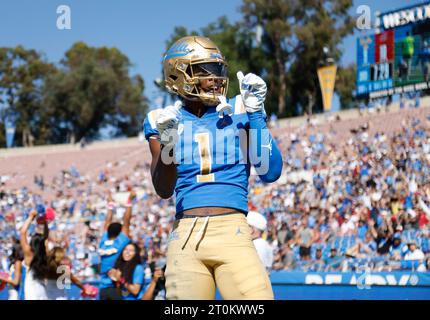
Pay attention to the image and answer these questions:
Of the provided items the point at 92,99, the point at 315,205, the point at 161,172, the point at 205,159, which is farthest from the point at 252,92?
the point at 92,99

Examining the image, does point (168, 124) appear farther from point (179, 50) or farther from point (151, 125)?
point (179, 50)

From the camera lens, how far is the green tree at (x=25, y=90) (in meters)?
51.9

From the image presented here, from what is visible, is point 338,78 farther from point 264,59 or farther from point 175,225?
point 175,225

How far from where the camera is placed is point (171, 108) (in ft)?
13.3

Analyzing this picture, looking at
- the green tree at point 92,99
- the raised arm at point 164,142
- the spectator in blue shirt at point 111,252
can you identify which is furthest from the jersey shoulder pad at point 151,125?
the green tree at point 92,99

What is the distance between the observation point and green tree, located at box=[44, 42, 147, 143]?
51844 mm

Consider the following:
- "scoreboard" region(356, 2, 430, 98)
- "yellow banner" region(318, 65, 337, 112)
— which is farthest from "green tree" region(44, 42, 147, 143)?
"scoreboard" region(356, 2, 430, 98)

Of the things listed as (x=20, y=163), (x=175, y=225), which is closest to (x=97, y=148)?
(x=20, y=163)

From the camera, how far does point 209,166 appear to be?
13.4ft

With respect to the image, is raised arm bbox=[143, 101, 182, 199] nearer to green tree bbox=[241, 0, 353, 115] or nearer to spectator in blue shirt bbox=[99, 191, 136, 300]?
spectator in blue shirt bbox=[99, 191, 136, 300]

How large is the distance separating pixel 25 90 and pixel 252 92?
165 feet

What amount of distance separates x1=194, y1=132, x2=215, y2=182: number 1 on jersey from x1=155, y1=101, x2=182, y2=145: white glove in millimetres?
140

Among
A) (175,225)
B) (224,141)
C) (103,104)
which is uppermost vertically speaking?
(103,104)

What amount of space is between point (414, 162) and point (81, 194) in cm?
1374
